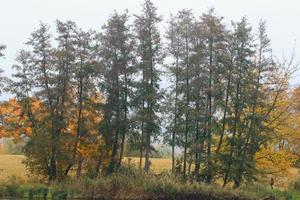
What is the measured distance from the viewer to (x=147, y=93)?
Answer: 40.6 m

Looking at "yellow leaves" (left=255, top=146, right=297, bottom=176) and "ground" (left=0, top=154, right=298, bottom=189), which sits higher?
"yellow leaves" (left=255, top=146, right=297, bottom=176)

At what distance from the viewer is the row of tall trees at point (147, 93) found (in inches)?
1583

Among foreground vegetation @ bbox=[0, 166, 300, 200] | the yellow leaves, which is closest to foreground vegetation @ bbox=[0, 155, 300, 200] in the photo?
foreground vegetation @ bbox=[0, 166, 300, 200]

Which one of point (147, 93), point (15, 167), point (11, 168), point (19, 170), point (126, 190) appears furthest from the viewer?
point (15, 167)

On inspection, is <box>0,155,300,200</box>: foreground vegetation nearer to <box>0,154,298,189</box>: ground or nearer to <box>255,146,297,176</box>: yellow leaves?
<box>255,146,297,176</box>: yellow leaves

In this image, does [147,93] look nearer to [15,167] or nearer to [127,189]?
[127,189]

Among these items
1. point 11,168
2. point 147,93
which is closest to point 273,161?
point 147,93

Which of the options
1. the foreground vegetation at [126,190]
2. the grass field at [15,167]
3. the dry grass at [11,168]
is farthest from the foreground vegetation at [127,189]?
the dry grass at [11,168]

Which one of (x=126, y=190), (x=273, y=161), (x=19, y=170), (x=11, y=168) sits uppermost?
(x=273, y=161)

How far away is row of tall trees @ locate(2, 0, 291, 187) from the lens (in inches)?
1583

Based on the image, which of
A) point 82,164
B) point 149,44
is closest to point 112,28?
point 149,44

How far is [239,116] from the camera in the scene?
136ft

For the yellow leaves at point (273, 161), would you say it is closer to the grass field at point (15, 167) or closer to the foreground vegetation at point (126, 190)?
the foreground vegetation at point (126, 190)

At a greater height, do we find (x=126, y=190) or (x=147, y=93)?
(x=147, y=93)
